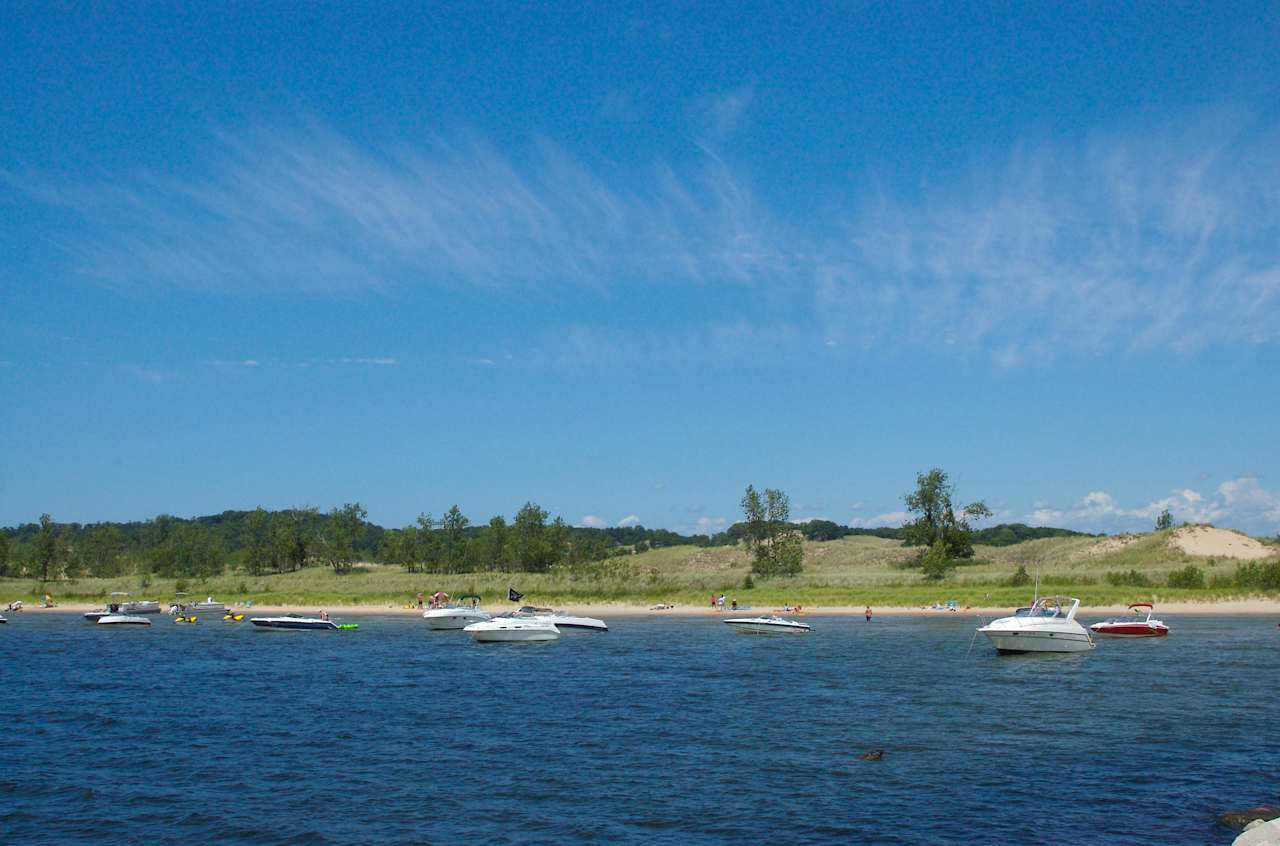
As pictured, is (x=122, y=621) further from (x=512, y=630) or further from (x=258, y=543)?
(x=258, y=543)

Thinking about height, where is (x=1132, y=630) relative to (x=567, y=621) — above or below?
below

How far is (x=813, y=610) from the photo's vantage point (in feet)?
305

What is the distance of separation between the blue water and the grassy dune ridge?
120ft

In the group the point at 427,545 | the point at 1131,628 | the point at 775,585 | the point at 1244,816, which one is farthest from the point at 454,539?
the point at 1244,816

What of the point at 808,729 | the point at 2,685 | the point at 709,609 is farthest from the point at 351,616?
the point at 808,729

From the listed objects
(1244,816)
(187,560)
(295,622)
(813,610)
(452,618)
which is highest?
(187,560)

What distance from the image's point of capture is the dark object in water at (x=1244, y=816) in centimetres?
2303

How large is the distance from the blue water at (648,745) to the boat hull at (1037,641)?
1.17 metres

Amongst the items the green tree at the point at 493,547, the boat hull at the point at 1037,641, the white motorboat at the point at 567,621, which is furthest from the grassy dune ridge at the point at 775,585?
the boat hull at the point at 1037,641

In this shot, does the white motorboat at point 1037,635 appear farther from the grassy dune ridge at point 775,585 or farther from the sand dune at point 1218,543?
the sand dune at point 1218,543

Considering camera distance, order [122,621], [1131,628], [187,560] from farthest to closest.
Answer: [187,560] < [122,621] < [1131,628]

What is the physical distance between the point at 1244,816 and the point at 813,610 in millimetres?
70212

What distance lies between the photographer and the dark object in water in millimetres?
23031

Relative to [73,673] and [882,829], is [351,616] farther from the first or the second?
[882,829]
